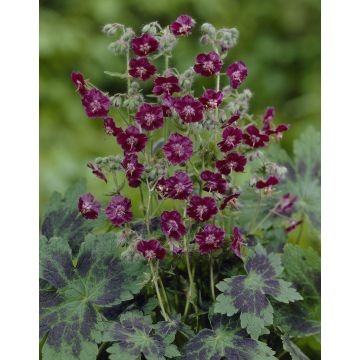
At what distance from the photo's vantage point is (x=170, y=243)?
1.35 meters

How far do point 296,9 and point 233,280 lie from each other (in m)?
3.01

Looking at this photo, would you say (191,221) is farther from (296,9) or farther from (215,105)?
(296,9)

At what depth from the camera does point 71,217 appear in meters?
1.66

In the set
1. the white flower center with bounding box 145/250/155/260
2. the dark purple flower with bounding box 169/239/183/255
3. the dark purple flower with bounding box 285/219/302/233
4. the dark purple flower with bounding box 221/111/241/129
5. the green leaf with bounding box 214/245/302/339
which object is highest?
the dark purple flower with bounding box 221/111/241/129

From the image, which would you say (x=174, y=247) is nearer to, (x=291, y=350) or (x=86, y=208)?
(x=86, y=208)

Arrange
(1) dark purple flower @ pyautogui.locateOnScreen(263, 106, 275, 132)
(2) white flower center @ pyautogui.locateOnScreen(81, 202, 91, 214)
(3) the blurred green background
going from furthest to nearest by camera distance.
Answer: (3) the blurred green background, (1) dark purple flower @ pyautogui.locateOnScreen(263, 106, 275, 132), (2) white flower center @ pyautogui.locateOnScreen(81, 202, 91, 214)

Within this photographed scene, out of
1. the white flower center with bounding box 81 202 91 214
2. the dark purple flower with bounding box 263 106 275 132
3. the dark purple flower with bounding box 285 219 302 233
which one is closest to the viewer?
the white flower center with bounding box 81 202 91 214

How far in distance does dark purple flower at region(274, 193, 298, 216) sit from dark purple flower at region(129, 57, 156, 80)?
0.57 meters

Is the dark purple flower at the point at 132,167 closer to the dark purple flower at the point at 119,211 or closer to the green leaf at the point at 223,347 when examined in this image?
the dark purple flower at the point at 119,211

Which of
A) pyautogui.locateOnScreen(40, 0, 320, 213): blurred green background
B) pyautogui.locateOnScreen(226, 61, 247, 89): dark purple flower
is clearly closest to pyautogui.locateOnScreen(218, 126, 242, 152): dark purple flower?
pyautogui.locateOnScreen(226, 61, 247, 89): dark purple flower

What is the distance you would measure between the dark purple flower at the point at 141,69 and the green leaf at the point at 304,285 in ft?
1.87

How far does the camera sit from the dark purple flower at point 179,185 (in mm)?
1322

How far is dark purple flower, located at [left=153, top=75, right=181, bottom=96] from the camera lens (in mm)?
1329

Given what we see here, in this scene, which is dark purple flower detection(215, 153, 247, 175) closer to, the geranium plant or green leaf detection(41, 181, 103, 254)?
the geranium plant
